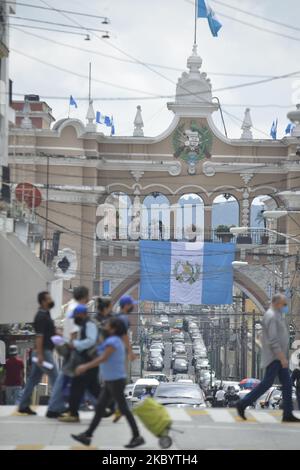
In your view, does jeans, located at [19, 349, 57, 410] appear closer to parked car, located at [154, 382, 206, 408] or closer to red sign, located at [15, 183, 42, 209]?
parked car, located at [154, 382, 206, 408]

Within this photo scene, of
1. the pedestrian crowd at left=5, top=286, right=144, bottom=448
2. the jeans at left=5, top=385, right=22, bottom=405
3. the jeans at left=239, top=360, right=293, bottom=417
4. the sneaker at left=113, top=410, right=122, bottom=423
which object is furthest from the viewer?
the jeans at left=5, top=385, right=22, bottom=405

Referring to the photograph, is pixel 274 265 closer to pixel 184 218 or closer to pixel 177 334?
pixel 184 218

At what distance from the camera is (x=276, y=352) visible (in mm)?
20016

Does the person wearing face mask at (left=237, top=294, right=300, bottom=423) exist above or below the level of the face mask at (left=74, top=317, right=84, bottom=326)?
below

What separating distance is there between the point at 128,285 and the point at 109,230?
586cm

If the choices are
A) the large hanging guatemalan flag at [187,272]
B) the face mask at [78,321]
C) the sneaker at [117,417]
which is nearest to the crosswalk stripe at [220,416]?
the sneaker at [117,417]

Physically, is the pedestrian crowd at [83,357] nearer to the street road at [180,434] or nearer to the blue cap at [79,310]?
the blue cap at [79,310]

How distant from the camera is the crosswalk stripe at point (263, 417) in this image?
21002 mm

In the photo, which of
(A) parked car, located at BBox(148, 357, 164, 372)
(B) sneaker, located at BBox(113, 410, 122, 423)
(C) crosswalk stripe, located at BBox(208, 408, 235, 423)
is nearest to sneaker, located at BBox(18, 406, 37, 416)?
(B) sneaker, located at BBox(113, 410, 122, 423)

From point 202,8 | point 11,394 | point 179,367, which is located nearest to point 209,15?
point 202,8

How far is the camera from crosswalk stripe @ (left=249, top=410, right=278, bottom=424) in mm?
21002

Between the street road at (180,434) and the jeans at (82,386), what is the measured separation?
300 millimetres
